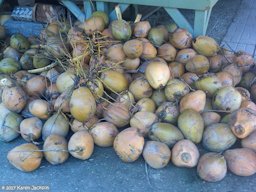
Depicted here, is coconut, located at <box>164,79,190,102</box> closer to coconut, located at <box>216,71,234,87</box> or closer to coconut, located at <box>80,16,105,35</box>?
coconut, located at <box>216,71,234,87</box>

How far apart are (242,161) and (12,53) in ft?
8.87

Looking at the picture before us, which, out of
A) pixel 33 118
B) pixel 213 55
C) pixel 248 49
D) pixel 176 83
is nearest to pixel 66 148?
pixel 33 118

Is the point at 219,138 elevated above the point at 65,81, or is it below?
below

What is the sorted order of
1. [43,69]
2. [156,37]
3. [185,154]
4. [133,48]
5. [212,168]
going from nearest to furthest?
1. [212,168]
2. [185,154]
3. [133,48]
4. [156,37]
5. [43,69]

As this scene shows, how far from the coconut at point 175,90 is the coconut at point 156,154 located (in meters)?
0.48

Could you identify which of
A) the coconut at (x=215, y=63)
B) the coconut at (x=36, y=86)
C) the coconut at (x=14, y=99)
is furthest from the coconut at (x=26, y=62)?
the coconut at (x=215, y=63)

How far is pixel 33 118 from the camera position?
299cm

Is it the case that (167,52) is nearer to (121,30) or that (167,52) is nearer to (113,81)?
(121,30)

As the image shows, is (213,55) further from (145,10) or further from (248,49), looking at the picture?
(145,10)

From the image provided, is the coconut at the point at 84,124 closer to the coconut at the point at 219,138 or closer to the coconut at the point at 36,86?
the coconut at the point at 36,86

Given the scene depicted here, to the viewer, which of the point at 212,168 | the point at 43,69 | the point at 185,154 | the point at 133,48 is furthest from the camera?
the point at 43,69

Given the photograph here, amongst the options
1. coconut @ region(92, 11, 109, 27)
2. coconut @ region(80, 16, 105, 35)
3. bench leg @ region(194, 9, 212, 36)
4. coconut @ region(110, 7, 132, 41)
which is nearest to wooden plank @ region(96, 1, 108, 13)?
coconut @ region(92, 11, 109, 27)

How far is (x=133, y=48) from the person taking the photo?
3.12 meters

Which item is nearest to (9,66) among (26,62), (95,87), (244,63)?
(26,62)
